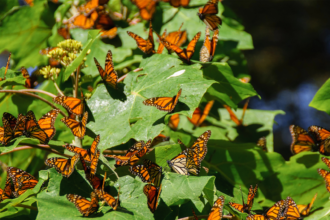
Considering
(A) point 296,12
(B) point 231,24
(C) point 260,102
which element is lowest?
(C) point 260,102

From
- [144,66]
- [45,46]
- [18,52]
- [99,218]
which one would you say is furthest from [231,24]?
[99,218]

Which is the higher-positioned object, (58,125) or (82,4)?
(82,4)

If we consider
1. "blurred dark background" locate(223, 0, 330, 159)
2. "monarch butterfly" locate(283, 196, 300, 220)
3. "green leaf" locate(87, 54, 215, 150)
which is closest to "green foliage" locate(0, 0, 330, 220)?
"green leaf" locate(87, 54, 215, 150)

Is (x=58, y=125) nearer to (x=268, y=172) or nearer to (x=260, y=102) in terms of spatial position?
(x=268, y=172)

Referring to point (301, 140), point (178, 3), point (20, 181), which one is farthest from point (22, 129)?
point (301, 140)

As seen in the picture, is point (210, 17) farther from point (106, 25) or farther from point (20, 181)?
point (20, 181)

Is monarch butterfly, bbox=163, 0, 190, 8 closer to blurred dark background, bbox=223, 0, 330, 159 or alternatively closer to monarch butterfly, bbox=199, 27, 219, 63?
monarch butterfly, bbox=199, 27, 219, 63
